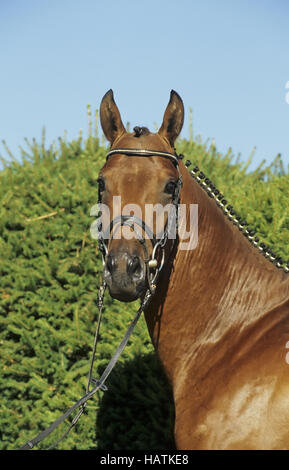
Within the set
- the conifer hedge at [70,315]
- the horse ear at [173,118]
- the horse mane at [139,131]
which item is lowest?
the conifer hedge at [70,315]

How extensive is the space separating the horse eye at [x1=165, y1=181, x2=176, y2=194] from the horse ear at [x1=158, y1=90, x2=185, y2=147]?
40 cm

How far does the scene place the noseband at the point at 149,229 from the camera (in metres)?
3.11

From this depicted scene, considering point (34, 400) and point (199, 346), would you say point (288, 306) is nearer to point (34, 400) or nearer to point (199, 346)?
point (199, 346)

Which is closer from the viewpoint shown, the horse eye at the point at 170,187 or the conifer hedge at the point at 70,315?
the horse eye at the point at 170,187

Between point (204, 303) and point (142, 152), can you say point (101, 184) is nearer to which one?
point (142, 152)

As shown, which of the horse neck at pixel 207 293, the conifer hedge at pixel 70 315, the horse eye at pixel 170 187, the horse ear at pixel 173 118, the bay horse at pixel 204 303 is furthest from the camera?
the conifer hedge at pixel 70 315

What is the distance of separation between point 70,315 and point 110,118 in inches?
124

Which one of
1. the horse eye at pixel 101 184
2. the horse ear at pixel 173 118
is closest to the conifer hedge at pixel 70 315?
the horse ear at pixel 173 118

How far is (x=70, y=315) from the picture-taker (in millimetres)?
6184

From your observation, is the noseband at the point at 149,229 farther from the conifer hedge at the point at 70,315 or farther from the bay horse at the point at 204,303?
the conifer hedge at the point at 70,315

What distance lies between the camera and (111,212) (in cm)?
321

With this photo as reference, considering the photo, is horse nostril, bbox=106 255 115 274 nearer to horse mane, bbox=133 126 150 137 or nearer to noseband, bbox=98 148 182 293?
noseband, bbox=98 148 182 293

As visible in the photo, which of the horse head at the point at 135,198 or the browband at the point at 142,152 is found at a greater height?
the browband at the point at 142,152

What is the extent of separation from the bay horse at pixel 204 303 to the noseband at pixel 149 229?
12 millimetres
